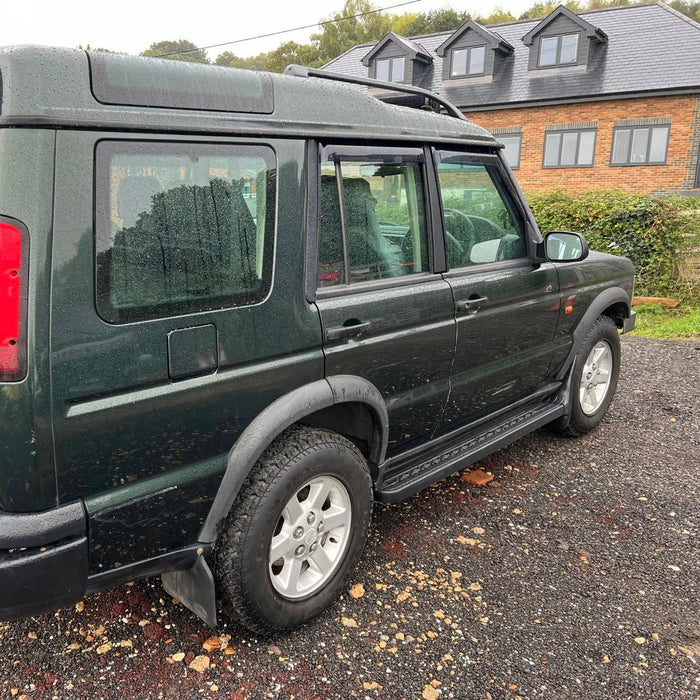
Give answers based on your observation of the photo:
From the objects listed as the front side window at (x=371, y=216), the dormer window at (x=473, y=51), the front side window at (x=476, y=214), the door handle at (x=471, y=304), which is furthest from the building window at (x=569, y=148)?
the front side window at (x=371, y=216)

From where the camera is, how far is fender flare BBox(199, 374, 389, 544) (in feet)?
7.51

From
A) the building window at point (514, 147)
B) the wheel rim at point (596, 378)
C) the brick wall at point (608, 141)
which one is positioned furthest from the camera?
the building window at point (514, 147)

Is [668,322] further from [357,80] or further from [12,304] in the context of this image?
[12,304]

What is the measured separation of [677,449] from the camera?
4.64 m

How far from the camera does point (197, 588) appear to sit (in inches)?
93.5

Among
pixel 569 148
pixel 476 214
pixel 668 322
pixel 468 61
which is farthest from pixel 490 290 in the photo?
pixel 468 61

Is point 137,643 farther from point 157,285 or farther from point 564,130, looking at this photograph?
point 564,130

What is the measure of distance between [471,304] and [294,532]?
1.41 m

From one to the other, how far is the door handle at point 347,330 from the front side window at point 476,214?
0.79 m

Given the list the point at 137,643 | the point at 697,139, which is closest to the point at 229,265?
the point at 137,643

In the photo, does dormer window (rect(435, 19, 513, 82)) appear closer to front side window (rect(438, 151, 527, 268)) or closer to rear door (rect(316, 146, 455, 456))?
front side window (rect(438, 151, 527, 268))

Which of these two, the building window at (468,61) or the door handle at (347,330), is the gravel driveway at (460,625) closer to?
the door handle at (347,330)

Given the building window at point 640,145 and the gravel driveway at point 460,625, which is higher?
the building window at point 640,145

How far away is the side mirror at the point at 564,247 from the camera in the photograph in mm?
3830
